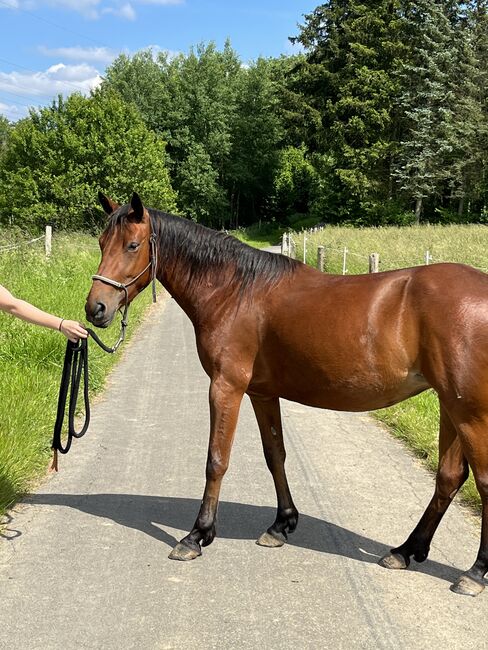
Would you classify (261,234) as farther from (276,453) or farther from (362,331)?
(362,331)

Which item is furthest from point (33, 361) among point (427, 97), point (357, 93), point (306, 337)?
point (357, 93)

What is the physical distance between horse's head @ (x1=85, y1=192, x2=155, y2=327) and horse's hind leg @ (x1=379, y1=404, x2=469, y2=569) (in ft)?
6.71

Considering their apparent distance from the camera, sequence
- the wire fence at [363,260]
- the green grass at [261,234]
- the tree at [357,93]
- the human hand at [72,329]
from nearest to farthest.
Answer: the human hand at [72,329] → the wire fence at [363,260] → the tree at [357,93] → the green grass at [261,234]

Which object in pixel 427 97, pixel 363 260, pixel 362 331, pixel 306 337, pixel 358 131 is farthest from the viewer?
pixel 358 131

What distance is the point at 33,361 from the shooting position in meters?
7.30

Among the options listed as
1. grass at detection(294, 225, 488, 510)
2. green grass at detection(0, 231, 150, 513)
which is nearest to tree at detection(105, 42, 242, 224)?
grass at detection(294, 225, 488, 510)

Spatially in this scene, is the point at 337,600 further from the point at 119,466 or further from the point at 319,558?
the point at 119,466

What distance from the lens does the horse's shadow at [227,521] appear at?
377cm

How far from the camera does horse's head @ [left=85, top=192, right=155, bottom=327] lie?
3773 mm

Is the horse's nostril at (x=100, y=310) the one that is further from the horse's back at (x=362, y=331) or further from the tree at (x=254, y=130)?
the tree at (x=254, y=130)

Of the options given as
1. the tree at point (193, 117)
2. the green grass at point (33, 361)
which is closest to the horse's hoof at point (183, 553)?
the green grass at point (33, 361)

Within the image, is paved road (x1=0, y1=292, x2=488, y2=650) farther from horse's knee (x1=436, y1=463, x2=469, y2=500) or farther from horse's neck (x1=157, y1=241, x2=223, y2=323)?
horse's neck (x1=157, y1=241, x2=223, y2=323)

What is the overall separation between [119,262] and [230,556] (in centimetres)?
190

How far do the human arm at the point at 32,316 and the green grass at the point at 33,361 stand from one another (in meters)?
1.37
